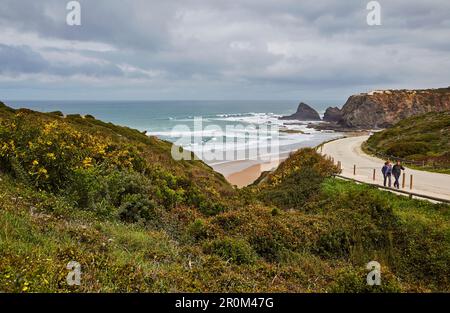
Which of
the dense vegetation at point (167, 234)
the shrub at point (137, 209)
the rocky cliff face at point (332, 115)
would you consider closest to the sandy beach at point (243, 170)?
the dense vegetation at point (167, 234)

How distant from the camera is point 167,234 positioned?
28.5ft

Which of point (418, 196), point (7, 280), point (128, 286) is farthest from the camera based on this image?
point (418, 196)

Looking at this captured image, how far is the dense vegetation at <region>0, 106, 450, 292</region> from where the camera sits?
4.91 metres

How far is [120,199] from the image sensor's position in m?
9.88

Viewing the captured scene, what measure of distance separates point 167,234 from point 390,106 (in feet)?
360

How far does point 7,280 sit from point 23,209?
10.6 ft

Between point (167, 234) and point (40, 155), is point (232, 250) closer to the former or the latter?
point (167, 234)

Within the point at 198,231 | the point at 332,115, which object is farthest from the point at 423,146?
the point at 332,115

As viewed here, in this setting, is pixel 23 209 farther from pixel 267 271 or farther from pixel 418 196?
pixel 418 196

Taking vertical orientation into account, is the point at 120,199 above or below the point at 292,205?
above

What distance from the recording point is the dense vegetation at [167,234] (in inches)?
193

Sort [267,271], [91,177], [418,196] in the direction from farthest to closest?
[418,196]
[91,177]
[267,271]
